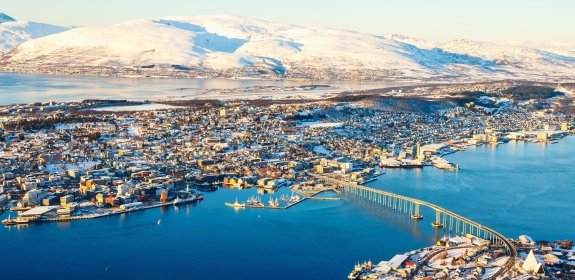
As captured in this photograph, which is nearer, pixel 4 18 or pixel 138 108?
pixel 138 108

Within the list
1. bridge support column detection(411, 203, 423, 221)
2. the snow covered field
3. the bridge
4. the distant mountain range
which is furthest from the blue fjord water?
the distant mountain range

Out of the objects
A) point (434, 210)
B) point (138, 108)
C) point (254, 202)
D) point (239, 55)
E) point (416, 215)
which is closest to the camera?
point (416, 215)

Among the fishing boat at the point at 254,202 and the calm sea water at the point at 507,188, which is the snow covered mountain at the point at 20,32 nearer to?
the calm sea water at the point at 507,188

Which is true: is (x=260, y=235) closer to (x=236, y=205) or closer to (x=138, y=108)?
(x=236, y=205)

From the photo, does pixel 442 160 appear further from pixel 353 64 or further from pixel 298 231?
pixel 353 64

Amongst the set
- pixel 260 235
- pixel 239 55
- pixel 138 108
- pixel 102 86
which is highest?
pixel 239 55

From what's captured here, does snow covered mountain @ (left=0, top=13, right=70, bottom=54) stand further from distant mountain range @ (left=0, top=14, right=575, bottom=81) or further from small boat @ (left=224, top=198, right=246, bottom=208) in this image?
small boat @ (left=224, top=198, right=246, bottom=208)

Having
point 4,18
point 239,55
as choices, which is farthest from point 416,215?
point 4,18
